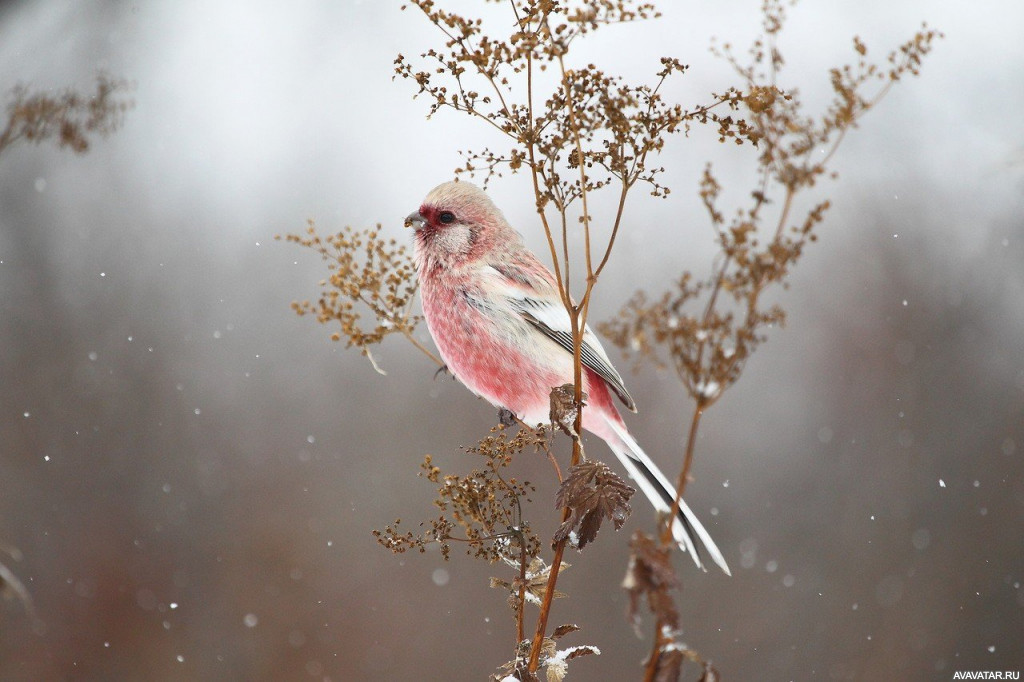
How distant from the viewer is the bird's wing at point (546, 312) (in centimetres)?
71

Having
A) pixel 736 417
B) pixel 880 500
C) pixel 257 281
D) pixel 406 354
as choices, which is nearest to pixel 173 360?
pixel 257 281

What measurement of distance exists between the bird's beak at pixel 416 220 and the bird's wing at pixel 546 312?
2.8 inches

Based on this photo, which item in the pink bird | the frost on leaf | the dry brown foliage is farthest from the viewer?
the dry brown foliage

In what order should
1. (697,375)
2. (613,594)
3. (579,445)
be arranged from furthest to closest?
(613,594), (579,445), (697,375)

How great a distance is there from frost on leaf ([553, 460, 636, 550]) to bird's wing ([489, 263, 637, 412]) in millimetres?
153

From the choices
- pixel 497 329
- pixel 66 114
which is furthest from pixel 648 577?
pixel 66 114

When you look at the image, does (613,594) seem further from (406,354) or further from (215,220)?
(215,220)

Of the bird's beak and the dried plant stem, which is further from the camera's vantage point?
the bird's beak

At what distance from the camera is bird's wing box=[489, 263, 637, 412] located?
71 cm

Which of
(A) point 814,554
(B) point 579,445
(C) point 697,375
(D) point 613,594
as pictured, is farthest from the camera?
(A) point 814,554

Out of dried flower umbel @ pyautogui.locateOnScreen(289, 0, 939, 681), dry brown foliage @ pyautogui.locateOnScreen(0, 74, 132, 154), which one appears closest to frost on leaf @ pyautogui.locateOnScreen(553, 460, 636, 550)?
dried flower umbel @ pyautogui.locateOnScreen(289, 0, 939, 681)

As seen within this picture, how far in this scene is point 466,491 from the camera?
0.58 metres

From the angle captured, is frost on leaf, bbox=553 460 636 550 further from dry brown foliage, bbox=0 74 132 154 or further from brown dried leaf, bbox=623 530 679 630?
dry brown foliage, bbox=0 74 132 154

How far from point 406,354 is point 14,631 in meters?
0.97
